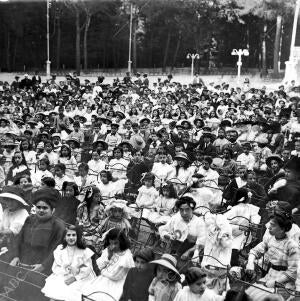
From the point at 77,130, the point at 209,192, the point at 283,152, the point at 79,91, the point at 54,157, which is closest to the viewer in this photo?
the point at 209,192

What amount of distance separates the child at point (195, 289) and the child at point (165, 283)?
282 millimetres

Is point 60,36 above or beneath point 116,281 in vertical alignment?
above

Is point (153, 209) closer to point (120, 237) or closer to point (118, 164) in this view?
point (120, 237)

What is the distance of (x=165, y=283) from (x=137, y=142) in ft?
28.9

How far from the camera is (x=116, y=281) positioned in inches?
225

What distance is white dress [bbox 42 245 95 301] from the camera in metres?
5.61

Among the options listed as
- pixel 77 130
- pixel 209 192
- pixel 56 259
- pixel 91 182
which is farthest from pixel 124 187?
pixel 77 130

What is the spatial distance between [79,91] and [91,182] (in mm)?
15491

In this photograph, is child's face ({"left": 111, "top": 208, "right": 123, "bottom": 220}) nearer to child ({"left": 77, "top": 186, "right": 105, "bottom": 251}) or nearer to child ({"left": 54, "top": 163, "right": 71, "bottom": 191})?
child ({"left": 77, "top": 186, "right": 105, "bottom": 251})

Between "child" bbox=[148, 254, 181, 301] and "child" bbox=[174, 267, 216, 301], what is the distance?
282 millimetres

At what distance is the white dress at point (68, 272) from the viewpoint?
5.61 meters

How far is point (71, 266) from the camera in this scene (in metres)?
5.82

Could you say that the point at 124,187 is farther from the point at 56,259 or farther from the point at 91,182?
the point at 56,259

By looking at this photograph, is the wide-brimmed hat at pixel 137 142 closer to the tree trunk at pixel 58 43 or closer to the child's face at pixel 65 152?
the child's face at pixel 65 152
